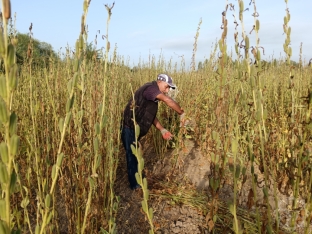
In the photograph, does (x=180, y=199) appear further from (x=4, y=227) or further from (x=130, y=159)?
(x=4, y=227)

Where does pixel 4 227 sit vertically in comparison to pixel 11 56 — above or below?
below

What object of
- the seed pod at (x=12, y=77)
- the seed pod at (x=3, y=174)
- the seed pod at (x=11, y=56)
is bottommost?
the seed pod at (x=3, y=174)

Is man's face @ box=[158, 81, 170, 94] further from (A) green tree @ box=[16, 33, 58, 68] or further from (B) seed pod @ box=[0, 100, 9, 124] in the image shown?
(B) seed pod @ box=[0, 100, 9, 124]

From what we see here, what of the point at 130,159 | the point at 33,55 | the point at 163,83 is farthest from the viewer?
the point at 33,55

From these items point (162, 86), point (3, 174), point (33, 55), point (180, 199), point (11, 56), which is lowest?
point (180, 199)

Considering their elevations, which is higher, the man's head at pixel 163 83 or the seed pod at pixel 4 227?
the man's head at pixel 163 83

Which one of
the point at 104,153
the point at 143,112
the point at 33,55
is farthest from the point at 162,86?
the point at 33,55

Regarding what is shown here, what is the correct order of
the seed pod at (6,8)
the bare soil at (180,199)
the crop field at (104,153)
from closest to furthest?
1. the seed pod at (6,8)
2. the crop field at (104,153)
3. the bare soil at (180,199)

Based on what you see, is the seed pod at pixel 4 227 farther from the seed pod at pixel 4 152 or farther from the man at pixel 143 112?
the man at pixel 143 112

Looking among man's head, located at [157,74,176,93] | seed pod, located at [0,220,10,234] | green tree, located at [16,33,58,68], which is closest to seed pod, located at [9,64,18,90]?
seed pod, located at [0,220,10,234]

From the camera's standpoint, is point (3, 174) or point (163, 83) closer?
point (3, 174)

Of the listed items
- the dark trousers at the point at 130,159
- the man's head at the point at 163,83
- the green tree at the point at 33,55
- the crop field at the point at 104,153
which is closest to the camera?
the crop field at the point at 104,153

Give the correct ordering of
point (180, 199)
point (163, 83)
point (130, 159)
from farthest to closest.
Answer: point (163, 83) → point (130, 159) → point (180, 199)

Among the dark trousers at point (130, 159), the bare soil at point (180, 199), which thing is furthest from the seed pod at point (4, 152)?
the dark trousers at point (130, 159)
